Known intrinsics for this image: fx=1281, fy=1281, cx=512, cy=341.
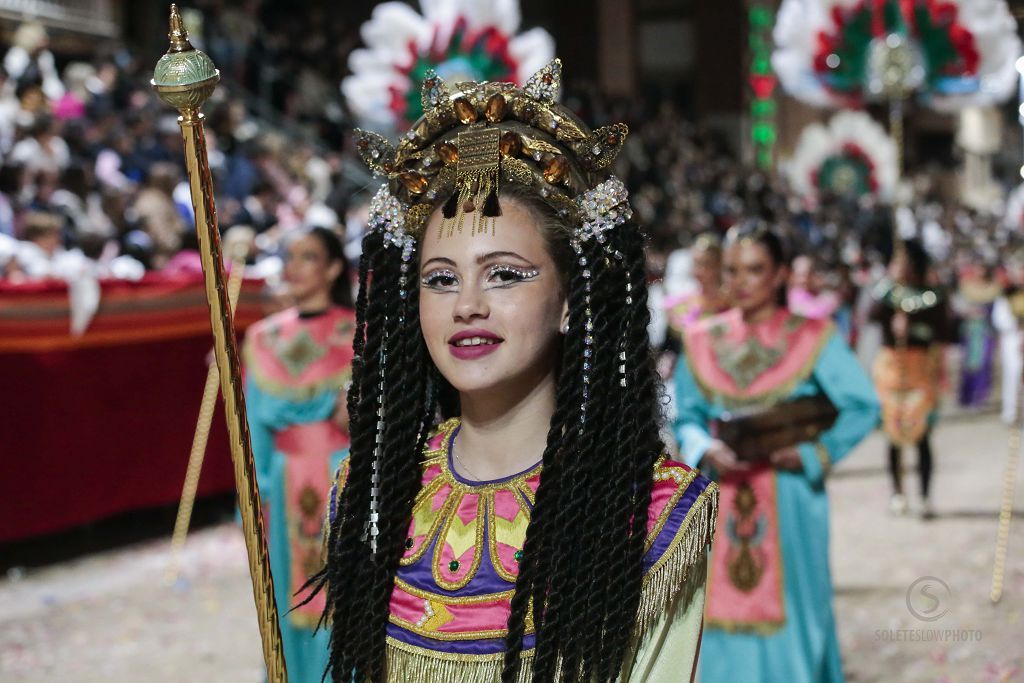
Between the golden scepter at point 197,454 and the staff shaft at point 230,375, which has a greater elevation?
the staff shaft at point 230,375

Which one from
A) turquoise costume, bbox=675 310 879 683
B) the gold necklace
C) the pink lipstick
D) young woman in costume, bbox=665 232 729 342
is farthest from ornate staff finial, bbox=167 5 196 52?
young woman in costume, bbox=665 232 729 342

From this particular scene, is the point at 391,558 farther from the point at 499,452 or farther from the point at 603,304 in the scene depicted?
the point at 603,304

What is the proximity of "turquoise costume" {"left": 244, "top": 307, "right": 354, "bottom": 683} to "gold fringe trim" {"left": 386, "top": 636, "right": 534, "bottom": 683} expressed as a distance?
9.40ft

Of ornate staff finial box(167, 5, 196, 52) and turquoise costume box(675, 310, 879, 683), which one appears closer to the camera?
ornate staff finial box(167, 5, 196, 52)

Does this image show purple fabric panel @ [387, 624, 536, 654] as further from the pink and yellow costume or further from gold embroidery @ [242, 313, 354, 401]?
gold embroidery @ [242, 313, 354, 401]

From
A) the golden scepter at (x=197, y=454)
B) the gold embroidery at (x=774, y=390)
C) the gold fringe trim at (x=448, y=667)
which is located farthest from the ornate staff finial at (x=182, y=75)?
the golden scepter at (x=197, y=454)

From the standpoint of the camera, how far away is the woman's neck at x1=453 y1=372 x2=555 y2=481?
2.15 metres

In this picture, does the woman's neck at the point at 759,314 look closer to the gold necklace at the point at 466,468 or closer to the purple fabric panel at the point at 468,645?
the gold necklace at the point at 466,468

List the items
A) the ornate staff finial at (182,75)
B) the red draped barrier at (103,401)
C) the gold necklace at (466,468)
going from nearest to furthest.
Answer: the ornate staff finial at (182,75) → the gold necklace at (466,468) → the red draped barrier at (103,401)

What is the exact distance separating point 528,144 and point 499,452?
1.71ft

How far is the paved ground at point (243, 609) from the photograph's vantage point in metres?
5.44

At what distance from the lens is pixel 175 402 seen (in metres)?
8.06

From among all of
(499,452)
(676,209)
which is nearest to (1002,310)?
(676,209)

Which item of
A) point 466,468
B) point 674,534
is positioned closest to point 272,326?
point 466,468
